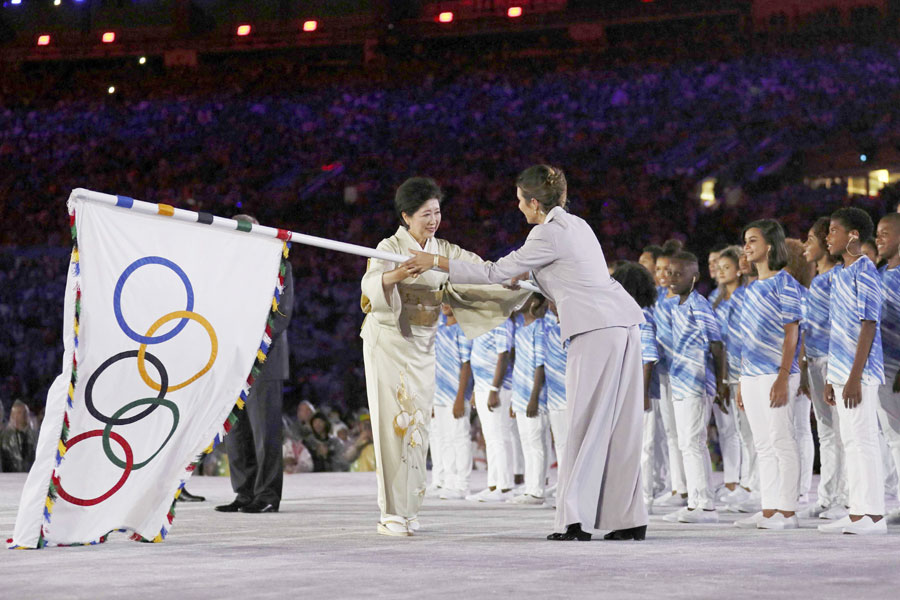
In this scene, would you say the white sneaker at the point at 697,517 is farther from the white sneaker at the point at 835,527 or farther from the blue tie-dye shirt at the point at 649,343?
the blue tie-dye shirt at the point at 649,343

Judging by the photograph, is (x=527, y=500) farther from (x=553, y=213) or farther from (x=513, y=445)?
(x=553, y=213)

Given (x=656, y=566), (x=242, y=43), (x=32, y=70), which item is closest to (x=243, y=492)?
(x=656, y=566)

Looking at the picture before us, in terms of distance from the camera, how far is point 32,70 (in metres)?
16.3

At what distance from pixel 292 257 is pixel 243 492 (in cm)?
899

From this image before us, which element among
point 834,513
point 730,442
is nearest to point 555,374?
point 730,442

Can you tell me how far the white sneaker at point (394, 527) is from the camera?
158 inches

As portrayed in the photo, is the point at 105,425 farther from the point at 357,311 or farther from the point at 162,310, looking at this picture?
the point at 357,311

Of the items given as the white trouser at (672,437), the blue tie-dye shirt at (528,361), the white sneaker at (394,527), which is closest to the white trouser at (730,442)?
the white trouser at (672,437)

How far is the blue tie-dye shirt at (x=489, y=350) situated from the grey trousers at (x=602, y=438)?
2.64 metres

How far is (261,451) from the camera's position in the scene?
5312 millimetres

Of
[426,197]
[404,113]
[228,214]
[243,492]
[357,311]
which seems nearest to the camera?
[426,197]

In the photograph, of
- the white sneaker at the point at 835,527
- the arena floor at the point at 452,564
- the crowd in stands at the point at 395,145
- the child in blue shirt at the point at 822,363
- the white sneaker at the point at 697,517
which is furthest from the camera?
the crowd in stands at the point at 395,145

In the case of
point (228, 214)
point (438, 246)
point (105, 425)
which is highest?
point (228, 214)

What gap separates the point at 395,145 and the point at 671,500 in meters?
10.9
